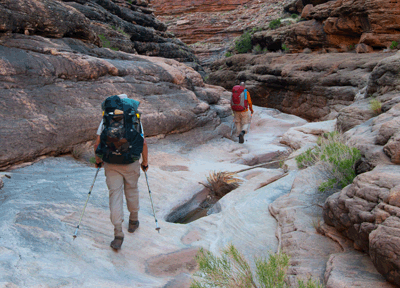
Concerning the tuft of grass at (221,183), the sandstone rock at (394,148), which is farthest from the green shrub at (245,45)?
the sandstone rock at (394,148)

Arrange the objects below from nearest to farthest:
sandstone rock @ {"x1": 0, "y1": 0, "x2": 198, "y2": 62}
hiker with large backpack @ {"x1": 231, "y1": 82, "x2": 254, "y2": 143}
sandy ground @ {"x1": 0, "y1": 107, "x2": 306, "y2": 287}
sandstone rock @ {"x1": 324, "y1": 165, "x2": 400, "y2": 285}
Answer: sandstone rock @ {"x1": 324, "y1": 165, "x2": 400, "y2": 285} < sandy ground @ {"x1": 0, "y1": 107, "x2": 306, "y2": 287} < sandstone rock @ {"x1": 0, "y1": 0, "x2": 198, "y2": 62} < hiker with large backpack @ {"x1": 231, "y1": 82, "x2": 254, "y2": 143}

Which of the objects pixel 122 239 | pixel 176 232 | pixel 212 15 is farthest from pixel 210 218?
pixel 212 15

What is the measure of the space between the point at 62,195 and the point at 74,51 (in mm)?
6018

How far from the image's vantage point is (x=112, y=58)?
10961 mm

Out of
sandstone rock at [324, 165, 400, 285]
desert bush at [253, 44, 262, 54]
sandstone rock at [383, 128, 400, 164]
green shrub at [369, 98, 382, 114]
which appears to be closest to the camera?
sandstone rock at [324, 165, 400, 285]

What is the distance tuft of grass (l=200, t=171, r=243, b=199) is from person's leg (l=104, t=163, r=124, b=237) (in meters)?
3.29

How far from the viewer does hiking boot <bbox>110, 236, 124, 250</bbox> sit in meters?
3.84

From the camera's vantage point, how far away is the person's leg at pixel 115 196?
3.92 meters

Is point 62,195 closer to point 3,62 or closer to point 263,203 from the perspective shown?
point 263,203

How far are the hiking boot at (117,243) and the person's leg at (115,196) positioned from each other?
4cm

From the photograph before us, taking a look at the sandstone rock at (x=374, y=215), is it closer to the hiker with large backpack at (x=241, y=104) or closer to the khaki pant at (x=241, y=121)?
the hiker with large backpack at (x=241, y=104)

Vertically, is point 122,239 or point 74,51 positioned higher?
point 74,51

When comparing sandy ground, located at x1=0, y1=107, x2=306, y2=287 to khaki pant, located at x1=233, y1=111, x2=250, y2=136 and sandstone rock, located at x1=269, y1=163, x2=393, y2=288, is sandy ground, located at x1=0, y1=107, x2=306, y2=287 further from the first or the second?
khaki pant, located at x1=233, y1=111, x2=250, y2=136

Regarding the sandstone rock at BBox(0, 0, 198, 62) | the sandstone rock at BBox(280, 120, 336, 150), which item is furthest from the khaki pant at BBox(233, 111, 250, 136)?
the sandstone rock at BBox(0, 0, 198, 62)
